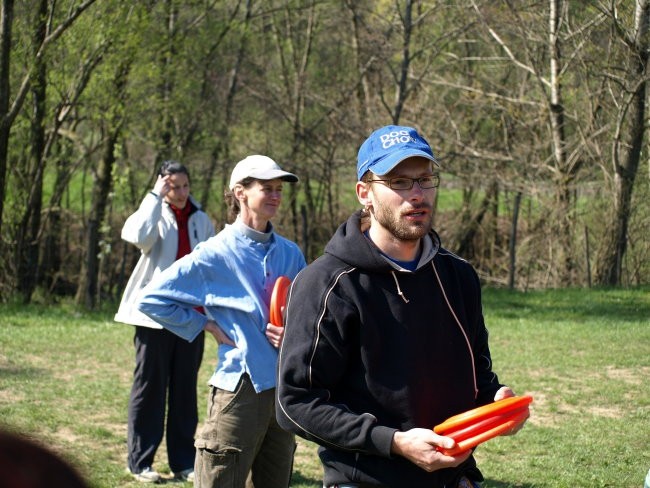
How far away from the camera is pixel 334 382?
124 inches

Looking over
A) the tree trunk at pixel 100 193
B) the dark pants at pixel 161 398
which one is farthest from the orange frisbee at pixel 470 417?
the tree trunk at pixel 100 193

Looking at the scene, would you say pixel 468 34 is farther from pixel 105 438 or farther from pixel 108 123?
pixel 105 438

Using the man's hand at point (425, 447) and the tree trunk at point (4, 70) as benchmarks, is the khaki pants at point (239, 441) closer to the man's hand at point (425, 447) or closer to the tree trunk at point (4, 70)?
the man's hand at point (425, 447)

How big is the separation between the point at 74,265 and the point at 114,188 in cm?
208

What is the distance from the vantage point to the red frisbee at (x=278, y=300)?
4.56 meters

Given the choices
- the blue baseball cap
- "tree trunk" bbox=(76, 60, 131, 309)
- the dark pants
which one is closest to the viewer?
the blue baseball cap

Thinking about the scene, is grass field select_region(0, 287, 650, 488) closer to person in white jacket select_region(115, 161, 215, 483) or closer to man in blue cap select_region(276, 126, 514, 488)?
person in white jacket select_region(115, 161, 215, 483)

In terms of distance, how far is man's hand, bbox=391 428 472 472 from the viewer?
2.90 m

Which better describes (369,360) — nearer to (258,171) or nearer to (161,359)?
(258,171)

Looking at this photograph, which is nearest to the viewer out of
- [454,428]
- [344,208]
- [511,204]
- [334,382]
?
[454,428]

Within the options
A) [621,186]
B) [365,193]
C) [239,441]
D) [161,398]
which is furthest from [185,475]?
[621,186]

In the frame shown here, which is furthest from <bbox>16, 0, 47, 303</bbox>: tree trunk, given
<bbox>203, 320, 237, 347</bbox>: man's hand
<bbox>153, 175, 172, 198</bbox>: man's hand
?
<bbox>203, 320, 237, 347</bbox>: man's hand

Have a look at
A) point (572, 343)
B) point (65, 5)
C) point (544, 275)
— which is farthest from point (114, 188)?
point (572, 343)

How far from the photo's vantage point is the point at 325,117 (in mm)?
21750
